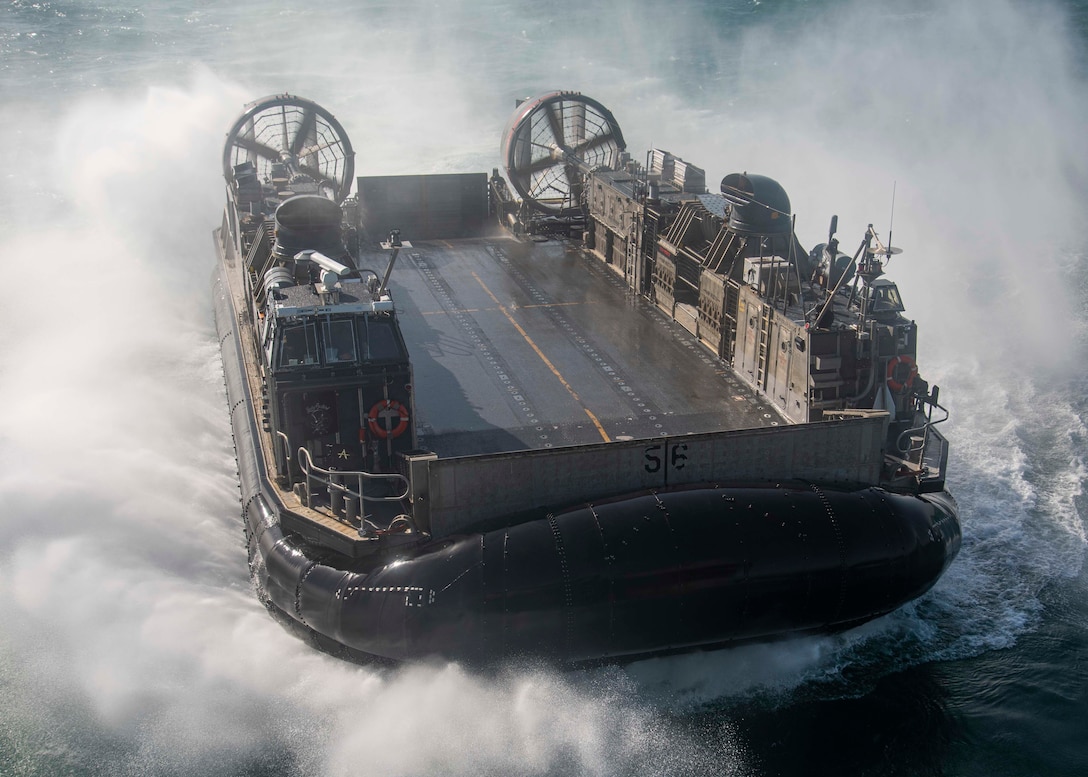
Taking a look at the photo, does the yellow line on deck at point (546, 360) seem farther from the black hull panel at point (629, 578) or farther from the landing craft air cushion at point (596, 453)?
the black hull panel at point (629, 578)

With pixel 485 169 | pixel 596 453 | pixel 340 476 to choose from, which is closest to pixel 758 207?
pixel 596 453

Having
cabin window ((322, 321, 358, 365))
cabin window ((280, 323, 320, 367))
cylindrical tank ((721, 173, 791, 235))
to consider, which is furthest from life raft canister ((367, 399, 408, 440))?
cylindrical tank ((721, 173, 791, 235))

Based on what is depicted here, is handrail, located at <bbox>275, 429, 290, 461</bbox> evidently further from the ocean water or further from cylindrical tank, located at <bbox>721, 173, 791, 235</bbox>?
cylindrical tank, located at <bbox>721, 173, 791, 235</bbox>

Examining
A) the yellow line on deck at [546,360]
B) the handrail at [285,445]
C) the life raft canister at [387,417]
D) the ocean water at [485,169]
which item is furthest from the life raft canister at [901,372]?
the handrail at [285,445]

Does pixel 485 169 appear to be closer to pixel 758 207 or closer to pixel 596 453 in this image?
pixel 758 207

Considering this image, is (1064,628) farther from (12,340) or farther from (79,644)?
(12,340)

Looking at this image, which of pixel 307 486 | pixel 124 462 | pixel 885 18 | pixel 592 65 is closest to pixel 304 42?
pixel 592 65
